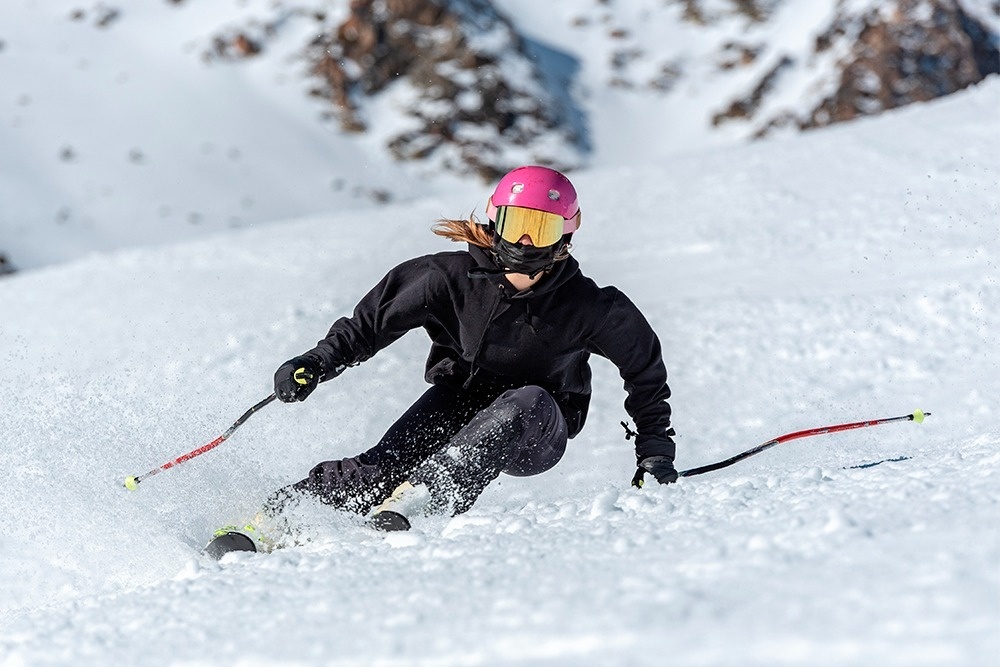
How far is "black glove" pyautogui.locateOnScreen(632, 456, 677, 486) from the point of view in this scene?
13.4 feet

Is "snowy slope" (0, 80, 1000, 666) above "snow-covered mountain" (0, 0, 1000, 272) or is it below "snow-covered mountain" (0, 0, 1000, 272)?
below

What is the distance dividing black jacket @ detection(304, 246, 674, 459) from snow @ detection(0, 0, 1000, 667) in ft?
1.87

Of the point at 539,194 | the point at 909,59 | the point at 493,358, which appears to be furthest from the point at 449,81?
the point at 539,194

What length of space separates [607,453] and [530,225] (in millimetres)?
2740

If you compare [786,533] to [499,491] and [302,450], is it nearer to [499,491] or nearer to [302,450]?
[499,491]

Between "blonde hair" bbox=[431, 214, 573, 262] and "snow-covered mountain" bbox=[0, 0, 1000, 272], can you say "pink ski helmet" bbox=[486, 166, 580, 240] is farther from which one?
"snow-covered mountain" bbox=[0, 0, 1000, 272]

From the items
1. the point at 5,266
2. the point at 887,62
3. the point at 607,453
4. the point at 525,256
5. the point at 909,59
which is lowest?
the point at 5,266

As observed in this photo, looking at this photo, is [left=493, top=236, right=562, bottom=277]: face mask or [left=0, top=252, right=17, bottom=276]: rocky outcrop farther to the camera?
[left=0, top=252, right=17, bottom=276]: rocky outcrop

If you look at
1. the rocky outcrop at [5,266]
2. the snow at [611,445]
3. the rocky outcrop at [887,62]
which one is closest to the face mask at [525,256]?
the snow at [611,445]

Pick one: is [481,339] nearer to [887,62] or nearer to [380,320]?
[380,320]

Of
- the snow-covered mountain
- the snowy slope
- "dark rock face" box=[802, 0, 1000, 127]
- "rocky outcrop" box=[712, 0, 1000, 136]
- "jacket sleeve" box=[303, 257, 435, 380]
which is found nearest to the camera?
the snowy slope

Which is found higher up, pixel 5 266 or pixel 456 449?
pixel 456 449

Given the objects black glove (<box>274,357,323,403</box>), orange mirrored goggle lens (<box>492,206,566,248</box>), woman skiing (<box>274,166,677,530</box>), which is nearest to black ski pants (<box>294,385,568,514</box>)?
woman skiing (<box>274,166,677,530</box>)

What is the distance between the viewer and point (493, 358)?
13.9 feet
